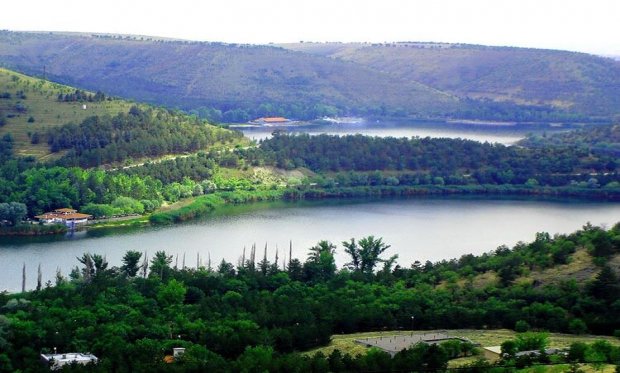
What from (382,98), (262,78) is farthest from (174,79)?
(382,98)

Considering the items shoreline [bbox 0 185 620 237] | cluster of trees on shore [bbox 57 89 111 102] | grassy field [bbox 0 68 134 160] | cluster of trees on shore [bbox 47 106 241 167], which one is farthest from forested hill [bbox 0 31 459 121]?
shoreline [bbox 0 185 620 237]

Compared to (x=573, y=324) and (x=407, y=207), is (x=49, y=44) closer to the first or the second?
(x=407, y=207)

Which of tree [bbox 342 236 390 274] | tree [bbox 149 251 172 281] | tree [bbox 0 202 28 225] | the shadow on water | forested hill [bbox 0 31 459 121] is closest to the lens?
tree [bbox 149 251 172 281]

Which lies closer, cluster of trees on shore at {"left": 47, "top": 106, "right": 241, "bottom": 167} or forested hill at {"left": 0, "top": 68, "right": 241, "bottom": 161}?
cluster of trees on shore at {"left": 47, "top": 106, "right": 241, "bottom": 167}

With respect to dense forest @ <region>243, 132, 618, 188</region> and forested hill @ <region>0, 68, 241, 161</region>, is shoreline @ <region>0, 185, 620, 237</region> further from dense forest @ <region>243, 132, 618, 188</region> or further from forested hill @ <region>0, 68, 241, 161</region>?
forested hill @ <region>0, 68, 241, 161</region>

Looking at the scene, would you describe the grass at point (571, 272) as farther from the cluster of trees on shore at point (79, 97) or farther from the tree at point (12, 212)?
the cluster of trees on shore at point (79, 97)

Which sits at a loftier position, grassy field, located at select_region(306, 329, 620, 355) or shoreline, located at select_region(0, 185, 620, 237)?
shoreline, located at select_region(0, 185, 620, 237)
